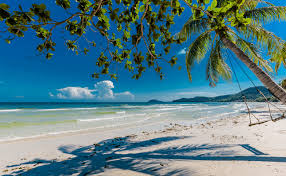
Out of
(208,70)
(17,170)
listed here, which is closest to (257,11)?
(208,70)

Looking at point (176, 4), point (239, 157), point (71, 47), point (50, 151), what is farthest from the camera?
point (50, 151)

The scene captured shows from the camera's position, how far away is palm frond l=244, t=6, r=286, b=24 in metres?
3.77

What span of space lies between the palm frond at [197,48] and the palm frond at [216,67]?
39 cm

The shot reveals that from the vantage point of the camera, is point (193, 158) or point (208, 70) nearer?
point (193, 158)

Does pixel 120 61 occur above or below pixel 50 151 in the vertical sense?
above

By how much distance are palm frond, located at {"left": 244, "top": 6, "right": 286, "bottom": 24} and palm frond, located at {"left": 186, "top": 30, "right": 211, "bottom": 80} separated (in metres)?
1.38

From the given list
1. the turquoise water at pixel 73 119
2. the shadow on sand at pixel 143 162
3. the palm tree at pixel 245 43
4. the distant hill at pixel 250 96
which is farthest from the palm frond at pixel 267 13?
the distant hill at pixel 250 96

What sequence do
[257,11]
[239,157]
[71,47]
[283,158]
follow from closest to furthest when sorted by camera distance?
[71,47]
[283,158]
[239,157]
[257,11]

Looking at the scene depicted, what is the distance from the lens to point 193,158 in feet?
10.8

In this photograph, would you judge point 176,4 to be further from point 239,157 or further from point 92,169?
point 239,157

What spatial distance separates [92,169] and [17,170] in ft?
6.64

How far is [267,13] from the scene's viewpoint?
13.1 ft

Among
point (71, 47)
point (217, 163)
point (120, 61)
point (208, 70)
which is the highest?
point (208, 70)

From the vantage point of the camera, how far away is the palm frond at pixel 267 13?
377cm
